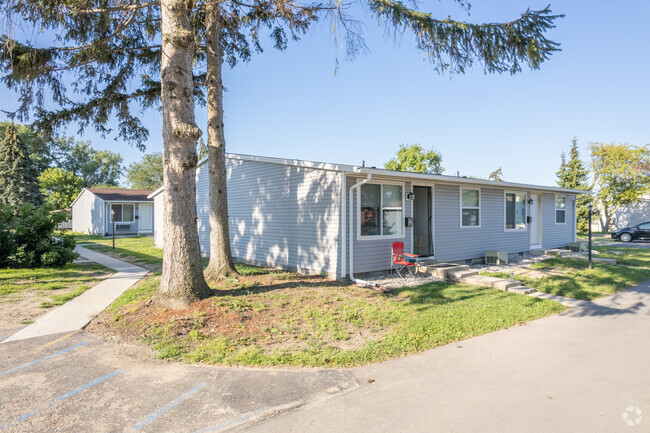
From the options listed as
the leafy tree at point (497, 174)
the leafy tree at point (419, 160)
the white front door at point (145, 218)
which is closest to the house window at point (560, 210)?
the leafy tree at point (419, 160)

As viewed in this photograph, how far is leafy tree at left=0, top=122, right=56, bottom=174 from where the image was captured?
31.1ft

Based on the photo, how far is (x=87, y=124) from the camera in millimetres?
9789

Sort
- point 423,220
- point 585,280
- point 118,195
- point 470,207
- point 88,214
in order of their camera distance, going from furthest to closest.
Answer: point 88,214 < point 118,195 < point 470,207 < point 423,220 < point 585,280

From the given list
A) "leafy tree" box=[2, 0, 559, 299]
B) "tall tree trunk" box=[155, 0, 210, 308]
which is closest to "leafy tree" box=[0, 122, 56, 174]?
"leafy tree" box=[2, 0, 559, 299]

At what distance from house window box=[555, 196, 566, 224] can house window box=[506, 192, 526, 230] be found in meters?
2.74

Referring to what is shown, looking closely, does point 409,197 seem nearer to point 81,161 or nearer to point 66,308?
point 66,308

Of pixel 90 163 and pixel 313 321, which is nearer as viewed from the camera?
pixel 313 321

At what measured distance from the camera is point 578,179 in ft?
106

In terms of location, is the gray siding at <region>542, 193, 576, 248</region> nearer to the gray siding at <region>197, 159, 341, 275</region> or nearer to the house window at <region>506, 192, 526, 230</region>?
the house window at <region>506, 192, 526, 230</region>

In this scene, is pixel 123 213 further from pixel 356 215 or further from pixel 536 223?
pixel 536 223

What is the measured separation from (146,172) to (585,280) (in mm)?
56709

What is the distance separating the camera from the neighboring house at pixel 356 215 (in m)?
9.06

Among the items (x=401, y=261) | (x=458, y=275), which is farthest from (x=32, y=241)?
(x=458, y=275)

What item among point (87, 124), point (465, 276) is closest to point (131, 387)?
point (465, 276)
